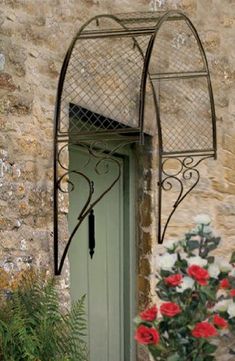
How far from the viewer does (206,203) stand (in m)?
5.68

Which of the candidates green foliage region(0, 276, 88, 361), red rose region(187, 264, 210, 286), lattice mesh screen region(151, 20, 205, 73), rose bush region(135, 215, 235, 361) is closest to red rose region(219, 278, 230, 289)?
rose bush region(135, 215, 235, 361)

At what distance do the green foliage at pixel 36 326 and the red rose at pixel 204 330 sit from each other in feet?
2.81

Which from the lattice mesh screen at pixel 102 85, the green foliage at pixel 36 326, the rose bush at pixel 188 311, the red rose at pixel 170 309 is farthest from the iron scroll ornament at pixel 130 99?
the red rose at pixel 170 309

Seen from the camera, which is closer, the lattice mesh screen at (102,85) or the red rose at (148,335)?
the red rose at (148,335)

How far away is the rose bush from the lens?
3.26 meters

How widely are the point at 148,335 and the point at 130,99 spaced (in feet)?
6.95

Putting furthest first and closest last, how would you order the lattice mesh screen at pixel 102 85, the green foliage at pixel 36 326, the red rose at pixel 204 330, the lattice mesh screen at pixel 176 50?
the lattice mesh screen at pixel 176 50
the lattice mesh screen at pixel 102 85
the green foliage at pixel 36 326
the red rose at pixel 204 330

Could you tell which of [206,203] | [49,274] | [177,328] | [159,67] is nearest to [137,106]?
[159,67]

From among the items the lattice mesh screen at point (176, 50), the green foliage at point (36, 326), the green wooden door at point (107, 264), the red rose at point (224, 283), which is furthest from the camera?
the lattice mesh screen at point (176, 50)

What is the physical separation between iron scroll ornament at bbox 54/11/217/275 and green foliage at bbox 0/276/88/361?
0.74ft

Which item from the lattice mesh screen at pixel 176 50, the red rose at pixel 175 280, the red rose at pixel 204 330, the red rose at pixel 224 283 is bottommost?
the red rose at pixel 204 330

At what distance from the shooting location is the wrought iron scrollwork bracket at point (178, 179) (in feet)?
17.6

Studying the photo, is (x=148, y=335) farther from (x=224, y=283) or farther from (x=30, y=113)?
(x=30, y=113)

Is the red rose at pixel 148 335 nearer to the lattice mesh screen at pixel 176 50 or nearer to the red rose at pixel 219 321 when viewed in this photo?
the red rose at pixel 219 321
